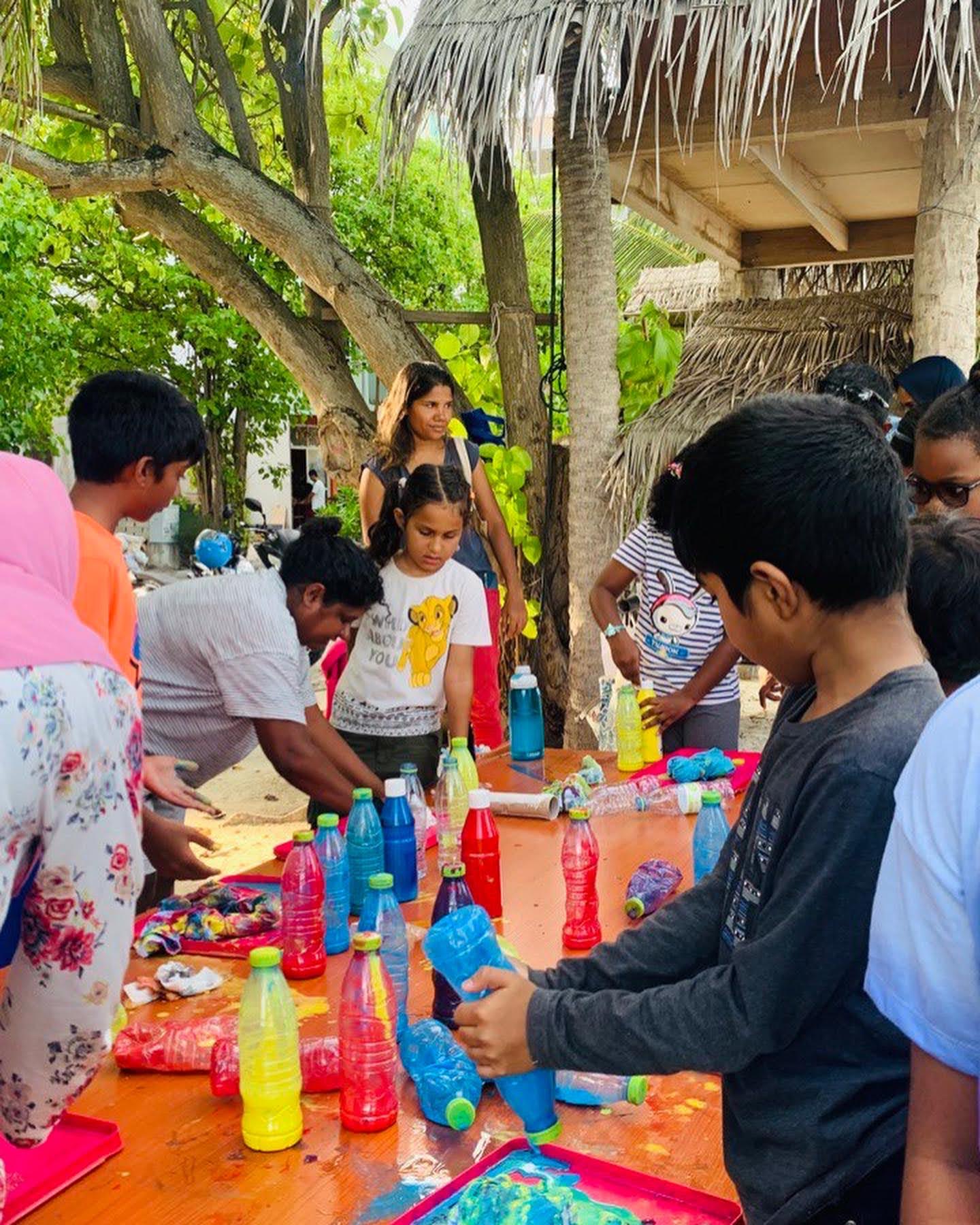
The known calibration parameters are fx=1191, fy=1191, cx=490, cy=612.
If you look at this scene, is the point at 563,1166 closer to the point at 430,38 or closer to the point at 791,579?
the point at 791,579

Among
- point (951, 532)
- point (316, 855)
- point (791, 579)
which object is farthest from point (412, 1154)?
point (951, 532)

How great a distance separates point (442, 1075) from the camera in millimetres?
1857

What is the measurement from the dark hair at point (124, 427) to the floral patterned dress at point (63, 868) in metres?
1.42

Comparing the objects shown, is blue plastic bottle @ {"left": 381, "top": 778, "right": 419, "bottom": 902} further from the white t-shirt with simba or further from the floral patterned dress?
the floral patterned dress

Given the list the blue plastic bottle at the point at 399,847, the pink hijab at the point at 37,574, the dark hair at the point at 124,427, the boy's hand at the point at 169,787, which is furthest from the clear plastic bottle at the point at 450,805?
the pink hijab at the point at 37,574

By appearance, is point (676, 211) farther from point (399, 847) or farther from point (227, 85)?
point (399, 847)

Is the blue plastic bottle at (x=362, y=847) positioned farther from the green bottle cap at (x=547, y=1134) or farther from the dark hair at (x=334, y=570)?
the green bottle cap at (x=547, y=1134)

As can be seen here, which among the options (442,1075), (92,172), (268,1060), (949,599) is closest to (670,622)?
(949,599)

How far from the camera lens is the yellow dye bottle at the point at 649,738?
13.2ft

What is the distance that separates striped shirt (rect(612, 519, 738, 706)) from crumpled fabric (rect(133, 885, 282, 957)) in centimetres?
197

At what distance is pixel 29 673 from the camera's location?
122cm

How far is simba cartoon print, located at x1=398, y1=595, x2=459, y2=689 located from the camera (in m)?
3.81

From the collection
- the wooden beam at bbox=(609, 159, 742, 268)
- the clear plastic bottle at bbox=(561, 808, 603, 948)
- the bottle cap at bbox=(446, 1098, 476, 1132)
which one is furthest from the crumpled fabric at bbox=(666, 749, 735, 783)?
the wooden beam at bbox=(609, 159, 742, 268)

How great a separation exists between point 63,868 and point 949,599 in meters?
1.28
